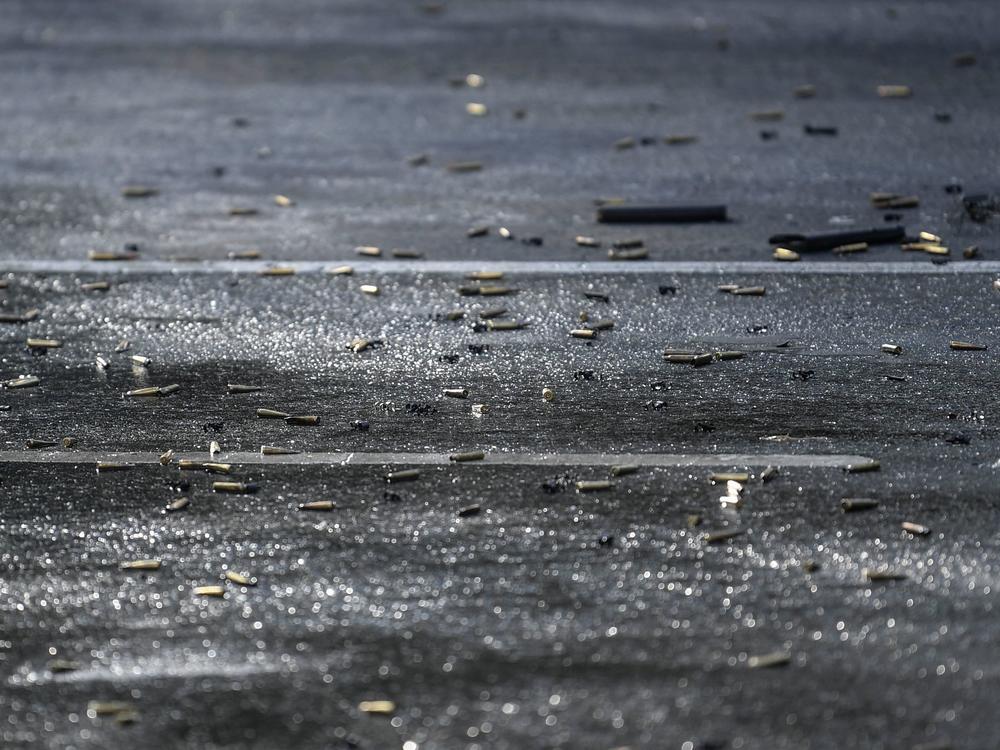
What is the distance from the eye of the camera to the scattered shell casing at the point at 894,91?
12031 millimetres

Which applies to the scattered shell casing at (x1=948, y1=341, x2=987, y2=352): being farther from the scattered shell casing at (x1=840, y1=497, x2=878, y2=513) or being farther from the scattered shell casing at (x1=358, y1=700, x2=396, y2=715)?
the scattered shell casing at (x1=358, y1=700, x2=396, y2=715)

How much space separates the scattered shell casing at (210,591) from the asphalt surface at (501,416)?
2 cm

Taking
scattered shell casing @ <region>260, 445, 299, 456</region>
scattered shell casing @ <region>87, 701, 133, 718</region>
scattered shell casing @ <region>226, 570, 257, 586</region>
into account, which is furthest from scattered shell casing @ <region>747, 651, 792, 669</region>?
scattered shell casing @ <region>260, 445, 299, 456</region>

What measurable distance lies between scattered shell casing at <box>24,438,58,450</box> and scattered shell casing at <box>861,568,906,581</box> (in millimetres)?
3726

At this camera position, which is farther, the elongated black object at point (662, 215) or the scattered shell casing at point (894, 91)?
the scattered shell casing at point (894, 91)

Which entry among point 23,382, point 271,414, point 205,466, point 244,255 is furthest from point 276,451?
point 244,255

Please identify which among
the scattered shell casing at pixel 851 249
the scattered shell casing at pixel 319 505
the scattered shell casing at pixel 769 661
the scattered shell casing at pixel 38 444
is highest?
the scattered shell casing at pixel 851 249

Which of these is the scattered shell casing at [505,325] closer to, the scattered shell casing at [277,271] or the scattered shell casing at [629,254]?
the scattered shell casing at [629,254]

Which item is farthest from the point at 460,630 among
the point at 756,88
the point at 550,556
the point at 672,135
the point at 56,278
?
the point at 756,88

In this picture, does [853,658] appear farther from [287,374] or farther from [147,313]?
[147,313]

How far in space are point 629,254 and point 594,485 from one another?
10.1 ft

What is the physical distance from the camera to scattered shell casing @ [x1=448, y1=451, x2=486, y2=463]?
639cm

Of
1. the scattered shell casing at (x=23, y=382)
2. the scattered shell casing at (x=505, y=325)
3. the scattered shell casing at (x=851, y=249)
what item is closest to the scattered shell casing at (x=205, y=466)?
the scattered shell casing at (x=23, y=382)

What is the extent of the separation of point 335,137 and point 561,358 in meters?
4.75
